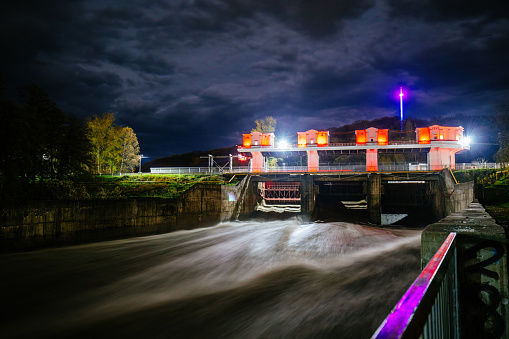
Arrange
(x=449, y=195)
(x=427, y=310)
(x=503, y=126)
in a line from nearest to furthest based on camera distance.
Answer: (x=427, y=310) < (x=449, y=195) < (x=503, y=126)

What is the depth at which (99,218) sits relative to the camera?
17172 millimetres

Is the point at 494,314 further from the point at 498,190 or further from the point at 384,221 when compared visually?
the point at 384,221

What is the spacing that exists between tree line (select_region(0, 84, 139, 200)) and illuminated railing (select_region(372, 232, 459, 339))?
19.0m

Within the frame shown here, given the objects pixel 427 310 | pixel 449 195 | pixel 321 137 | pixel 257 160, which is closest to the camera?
pixel 427 310

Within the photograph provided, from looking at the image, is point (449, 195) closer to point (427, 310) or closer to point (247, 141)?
point (427, 310)

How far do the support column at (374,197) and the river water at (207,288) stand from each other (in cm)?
1298

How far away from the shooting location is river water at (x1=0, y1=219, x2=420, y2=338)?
681 centimetres

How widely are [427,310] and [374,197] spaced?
94.9ft

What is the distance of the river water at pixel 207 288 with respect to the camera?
6.81 meters

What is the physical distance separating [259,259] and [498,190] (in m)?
15.8

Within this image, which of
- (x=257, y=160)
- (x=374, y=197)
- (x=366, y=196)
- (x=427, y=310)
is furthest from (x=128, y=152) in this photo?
(x=427, y=310)

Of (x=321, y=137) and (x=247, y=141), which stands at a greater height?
(x=321, y=137)

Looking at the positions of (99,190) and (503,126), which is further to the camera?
(503,126)

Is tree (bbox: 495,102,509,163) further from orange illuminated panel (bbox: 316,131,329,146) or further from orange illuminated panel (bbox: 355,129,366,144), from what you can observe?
orange illuminated panel (bbox: 316,131,329,146)
